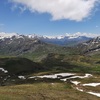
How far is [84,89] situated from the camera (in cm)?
7556

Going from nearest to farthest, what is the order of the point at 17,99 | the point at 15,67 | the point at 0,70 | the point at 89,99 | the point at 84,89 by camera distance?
1. the point at 17,99
2. the point at 89,99
3. the point at 84,89
4. the point at 0,70
5. the point at 15,67

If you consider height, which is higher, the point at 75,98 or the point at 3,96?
the point at 3,96

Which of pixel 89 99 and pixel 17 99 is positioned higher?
pixel 17 99

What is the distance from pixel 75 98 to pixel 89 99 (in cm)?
355

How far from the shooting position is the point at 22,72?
151 m

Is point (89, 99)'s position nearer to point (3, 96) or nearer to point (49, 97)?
point (49, 97)

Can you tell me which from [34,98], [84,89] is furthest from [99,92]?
[34,98]

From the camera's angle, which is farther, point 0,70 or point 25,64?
point 25,64

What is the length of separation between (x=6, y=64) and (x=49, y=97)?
11818 centimetres

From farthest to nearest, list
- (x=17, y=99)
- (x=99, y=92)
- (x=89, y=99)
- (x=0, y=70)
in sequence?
(x=0, y=70), (x=99, y=92), (x=89, y=99), (x=17, y=99)

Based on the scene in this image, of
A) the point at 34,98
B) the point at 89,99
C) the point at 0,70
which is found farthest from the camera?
the point at 0,70

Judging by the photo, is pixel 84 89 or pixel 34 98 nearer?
pixel 34 98

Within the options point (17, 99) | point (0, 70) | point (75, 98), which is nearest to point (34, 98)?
point (17, 99)

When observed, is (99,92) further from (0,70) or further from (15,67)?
(15,67)
